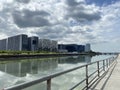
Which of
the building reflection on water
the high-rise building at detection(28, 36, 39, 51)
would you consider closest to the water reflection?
the building reflection on water

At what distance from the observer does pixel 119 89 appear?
9.57 m

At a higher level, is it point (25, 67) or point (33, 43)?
point (33, 43)

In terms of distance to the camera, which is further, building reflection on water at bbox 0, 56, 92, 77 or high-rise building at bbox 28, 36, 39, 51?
high-rise building at bbox 28, 36, 39, 51

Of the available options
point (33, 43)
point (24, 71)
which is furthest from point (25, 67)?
point (33, 43)

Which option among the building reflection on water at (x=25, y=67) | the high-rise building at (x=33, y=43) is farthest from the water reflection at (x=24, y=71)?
the high-rise building at (x=33, y=43)

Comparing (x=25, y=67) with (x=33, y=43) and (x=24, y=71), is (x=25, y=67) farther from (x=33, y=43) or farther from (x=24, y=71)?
(x=33, y=43)

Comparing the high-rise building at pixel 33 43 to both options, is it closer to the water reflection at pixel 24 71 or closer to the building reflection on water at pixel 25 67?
the building reflection on water at pixel 25 67

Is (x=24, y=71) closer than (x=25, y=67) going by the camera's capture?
Yes

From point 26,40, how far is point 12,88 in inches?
7143

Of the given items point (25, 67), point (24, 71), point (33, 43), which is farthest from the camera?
point (33, 43)

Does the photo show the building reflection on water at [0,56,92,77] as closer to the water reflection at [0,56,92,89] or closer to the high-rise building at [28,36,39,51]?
the water reflection at [0,56,92,89]

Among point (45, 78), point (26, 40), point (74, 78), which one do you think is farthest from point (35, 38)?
point (45, 78)

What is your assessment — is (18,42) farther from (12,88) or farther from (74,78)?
(12,88)

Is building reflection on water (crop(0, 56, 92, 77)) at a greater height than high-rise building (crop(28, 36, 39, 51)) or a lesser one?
lesser
